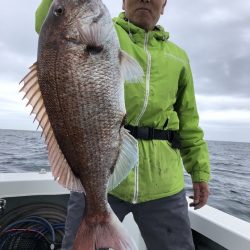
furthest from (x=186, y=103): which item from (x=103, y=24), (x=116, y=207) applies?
(x=103, y=24)

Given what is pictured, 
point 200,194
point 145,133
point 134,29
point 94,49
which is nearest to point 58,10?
point 94,49

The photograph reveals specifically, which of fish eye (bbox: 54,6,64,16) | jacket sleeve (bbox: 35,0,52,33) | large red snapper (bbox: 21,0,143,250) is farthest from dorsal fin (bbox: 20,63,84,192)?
jacket sleeve (bbox: 35,0,52,33)

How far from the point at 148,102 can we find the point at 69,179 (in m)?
0.78

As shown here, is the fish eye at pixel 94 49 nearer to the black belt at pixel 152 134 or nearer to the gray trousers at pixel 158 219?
the black belt at pixel 152 134

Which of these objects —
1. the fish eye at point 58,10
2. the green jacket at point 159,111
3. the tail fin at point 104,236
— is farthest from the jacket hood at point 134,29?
the tail fin at point 104,236

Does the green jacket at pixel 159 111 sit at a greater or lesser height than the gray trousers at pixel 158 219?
greater

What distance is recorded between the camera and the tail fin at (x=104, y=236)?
1729 millimetres

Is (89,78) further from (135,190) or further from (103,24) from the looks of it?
(135,190)

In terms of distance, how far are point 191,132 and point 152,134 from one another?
0.43 meters

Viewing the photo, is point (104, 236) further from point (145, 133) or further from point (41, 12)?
point (41, 12)

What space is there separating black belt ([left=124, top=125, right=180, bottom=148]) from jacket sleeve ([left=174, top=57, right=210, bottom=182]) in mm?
180

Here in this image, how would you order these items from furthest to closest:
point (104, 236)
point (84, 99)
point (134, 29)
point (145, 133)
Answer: point (134, 29), point (145, 133), point (104, 236), point (84, 99)

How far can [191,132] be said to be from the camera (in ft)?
8.57

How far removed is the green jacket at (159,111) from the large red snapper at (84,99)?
470 mm
